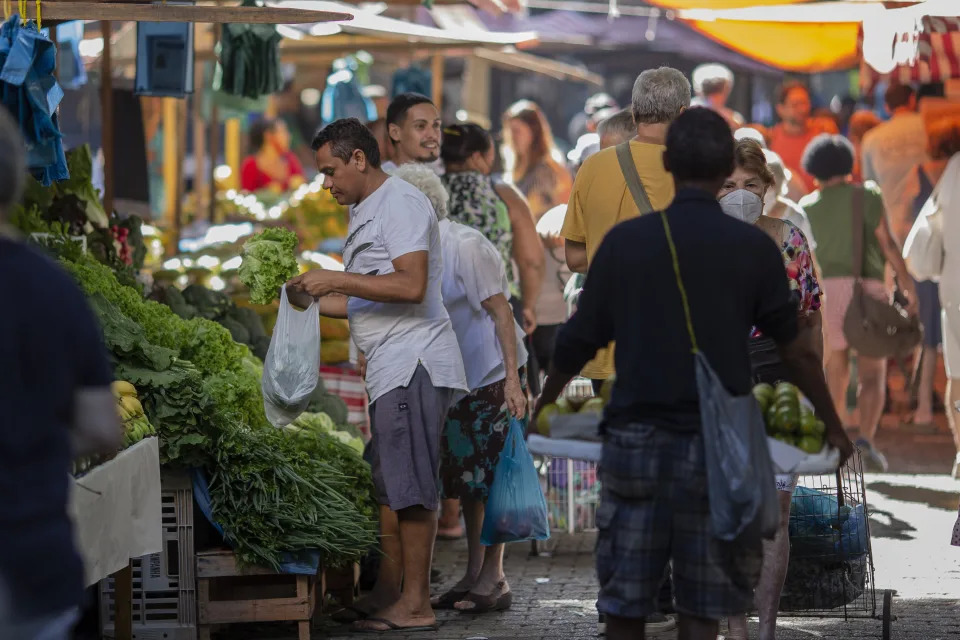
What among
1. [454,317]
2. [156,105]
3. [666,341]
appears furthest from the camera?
[156,105]

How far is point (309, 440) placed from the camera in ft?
22.1

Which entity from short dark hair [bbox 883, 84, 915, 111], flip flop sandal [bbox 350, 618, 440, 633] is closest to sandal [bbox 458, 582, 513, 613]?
flip flop sandal [bbox 350, 618, 440, 633]

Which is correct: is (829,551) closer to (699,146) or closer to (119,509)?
(699,146)

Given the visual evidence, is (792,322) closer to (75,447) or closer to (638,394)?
(638,394)

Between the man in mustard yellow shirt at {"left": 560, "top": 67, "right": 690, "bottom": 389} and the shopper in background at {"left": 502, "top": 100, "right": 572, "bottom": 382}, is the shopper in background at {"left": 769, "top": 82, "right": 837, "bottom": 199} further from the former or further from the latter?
the man in mustard yellow shirt at {"left": 560, "top": 67, "right": 690, "bottom": 389}

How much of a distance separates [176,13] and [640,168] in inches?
75.2

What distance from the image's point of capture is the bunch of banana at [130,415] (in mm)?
5504

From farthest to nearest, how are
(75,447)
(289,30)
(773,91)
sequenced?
1. (773,91)
2. (289,30)
3. (75,447)

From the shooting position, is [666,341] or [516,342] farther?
[516,342]

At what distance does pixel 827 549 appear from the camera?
573 centimetres

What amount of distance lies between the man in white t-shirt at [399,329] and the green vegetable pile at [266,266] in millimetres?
233

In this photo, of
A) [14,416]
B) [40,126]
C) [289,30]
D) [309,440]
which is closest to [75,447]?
[14,416]

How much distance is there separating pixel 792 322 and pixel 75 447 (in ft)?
6.46

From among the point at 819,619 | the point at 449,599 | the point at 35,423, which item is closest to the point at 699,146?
the point at 35,423
